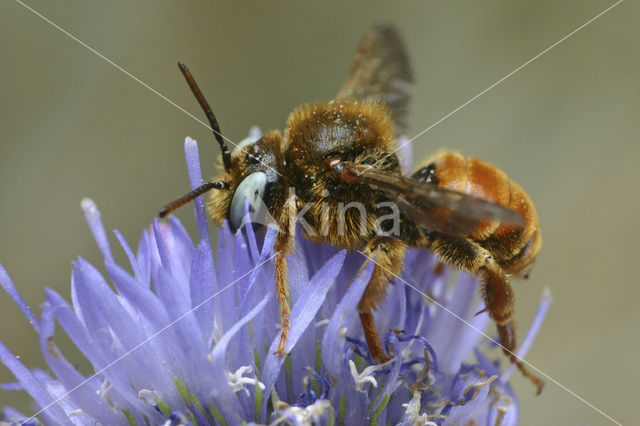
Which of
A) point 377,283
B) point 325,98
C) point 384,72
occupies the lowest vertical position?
point 377,283

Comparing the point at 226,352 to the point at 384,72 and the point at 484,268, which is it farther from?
the point at 384,72

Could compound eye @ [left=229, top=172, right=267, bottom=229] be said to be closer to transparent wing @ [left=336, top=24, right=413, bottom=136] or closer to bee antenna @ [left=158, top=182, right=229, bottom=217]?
bee antenna @ [left=158, top=182, right=229, bottom=217]

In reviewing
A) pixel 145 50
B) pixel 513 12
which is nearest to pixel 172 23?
pixel 145 50

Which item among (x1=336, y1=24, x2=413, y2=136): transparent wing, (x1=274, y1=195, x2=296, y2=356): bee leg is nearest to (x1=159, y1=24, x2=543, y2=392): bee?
(x1=274, y1=195, x2=296, y2=356): bee leg

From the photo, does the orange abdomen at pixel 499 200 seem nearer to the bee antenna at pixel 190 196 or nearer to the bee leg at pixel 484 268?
the bee leg at pixel 484 268

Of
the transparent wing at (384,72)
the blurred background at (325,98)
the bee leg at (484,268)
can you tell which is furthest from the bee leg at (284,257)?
the blurred background at (325,98)

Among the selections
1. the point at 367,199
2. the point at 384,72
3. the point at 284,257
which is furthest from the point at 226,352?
the point at 384,72
